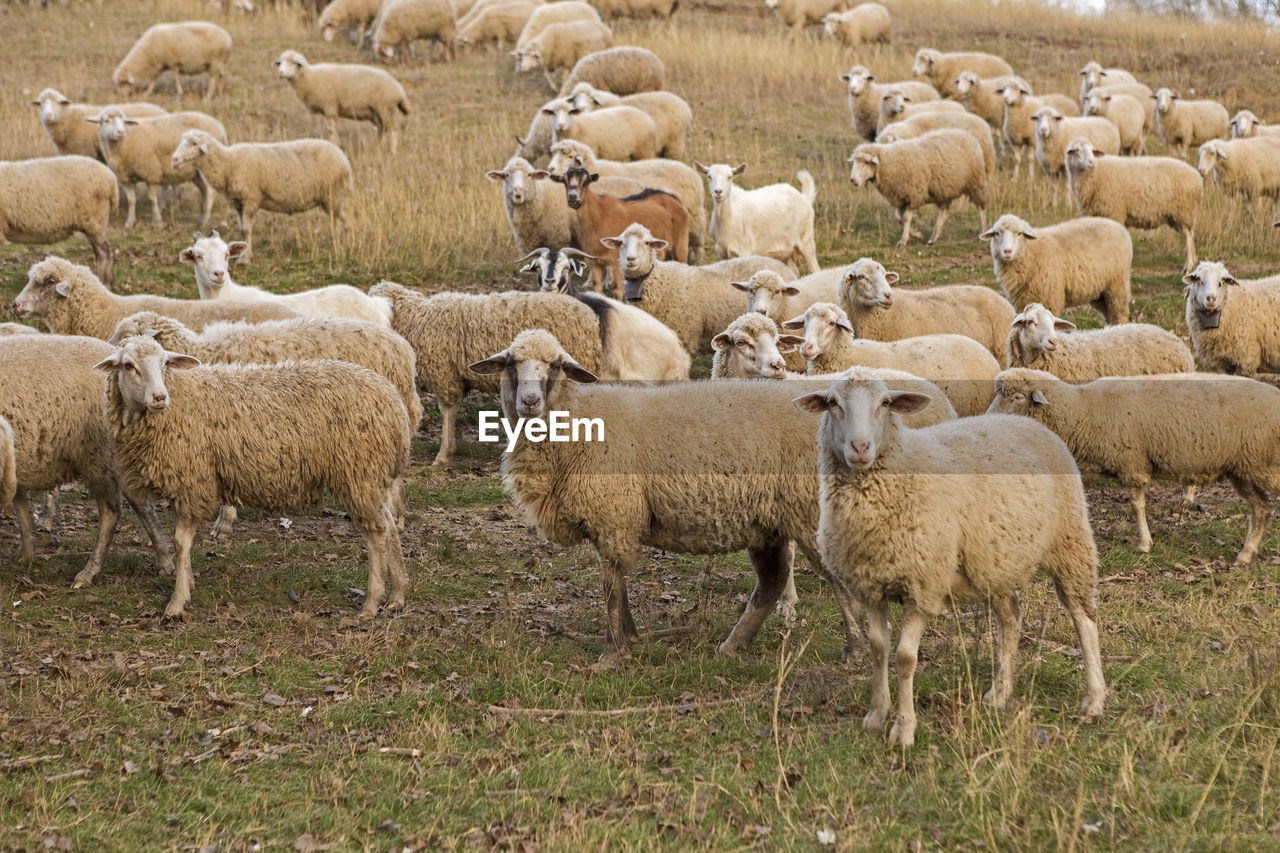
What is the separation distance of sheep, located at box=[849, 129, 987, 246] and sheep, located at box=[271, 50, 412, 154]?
9461mm

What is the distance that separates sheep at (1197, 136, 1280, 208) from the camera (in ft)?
63.6

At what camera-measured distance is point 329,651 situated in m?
7.20

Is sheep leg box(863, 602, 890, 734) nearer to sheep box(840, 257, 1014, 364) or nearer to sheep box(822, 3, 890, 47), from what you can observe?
sheep box(840, 257, 1014, 364)

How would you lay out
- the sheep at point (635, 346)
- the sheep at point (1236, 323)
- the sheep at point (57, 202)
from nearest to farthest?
the sheep at point (635, 346), the sheep at point (1236, 323), the sheep at point (57, 202)

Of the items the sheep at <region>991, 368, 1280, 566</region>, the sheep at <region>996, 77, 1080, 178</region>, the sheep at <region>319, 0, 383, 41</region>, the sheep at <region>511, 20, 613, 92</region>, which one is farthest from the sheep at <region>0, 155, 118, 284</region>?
the sheep at <region>319, 0, 383, 41</region>

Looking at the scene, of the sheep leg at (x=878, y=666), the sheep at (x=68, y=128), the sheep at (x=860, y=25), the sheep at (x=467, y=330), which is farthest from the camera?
the sheep at (x=860, y=25)

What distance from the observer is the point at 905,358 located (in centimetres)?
1009

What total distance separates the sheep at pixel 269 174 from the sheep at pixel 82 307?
17.8 feet

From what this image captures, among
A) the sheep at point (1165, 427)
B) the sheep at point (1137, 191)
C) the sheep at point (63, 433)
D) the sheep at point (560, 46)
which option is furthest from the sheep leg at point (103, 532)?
the sheep at point (560, 46)

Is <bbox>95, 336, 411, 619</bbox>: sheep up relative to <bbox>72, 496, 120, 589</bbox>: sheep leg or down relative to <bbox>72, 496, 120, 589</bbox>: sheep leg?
up

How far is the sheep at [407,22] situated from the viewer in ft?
95.9

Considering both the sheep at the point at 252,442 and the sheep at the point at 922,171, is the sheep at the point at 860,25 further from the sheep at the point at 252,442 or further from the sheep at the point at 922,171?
the sheep at the point at 252,442

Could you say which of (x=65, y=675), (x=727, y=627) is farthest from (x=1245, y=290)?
(x=65, y=675)

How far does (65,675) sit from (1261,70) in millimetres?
31848
